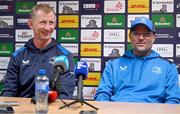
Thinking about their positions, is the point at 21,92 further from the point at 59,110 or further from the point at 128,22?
the point at 128,22

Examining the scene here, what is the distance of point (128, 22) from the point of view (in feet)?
10.9

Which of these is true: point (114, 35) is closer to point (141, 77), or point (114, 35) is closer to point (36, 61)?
point (141, 77)

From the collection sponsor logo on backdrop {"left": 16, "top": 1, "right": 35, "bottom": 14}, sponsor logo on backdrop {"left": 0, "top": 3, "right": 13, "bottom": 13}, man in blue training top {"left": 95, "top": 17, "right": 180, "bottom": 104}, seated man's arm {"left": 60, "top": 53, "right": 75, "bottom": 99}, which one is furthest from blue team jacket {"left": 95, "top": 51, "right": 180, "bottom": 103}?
sponsor logo on backdrop {"left": 0, "top": 3, "right": 13, "bottom": 13}

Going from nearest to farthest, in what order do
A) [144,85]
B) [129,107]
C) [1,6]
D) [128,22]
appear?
[129,107], [144,85], [128,22], [1,6]

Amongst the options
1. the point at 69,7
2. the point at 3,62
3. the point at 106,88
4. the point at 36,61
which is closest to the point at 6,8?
the point at 3,62

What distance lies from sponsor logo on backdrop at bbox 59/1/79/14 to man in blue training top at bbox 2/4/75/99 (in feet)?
2.75

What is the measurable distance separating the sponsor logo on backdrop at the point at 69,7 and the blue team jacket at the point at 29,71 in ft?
2.89

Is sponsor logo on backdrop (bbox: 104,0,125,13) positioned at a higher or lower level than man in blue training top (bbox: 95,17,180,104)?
higher

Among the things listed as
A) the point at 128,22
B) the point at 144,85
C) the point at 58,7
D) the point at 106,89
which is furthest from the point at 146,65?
the point at 58,7

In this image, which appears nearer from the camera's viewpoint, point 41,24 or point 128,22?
point 41,24

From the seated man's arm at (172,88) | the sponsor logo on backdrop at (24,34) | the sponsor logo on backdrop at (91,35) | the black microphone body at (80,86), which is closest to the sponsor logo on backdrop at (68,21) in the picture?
the sponsor logo on backdrop at (91,35)

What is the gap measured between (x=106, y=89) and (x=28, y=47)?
0.72m

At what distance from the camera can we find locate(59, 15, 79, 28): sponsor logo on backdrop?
3.42m

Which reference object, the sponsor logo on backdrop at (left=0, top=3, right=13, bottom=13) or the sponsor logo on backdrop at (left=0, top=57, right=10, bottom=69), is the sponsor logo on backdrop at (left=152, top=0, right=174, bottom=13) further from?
the sponsor logo on backdrop at (left=0, top=57, right=10, bottom=69)
